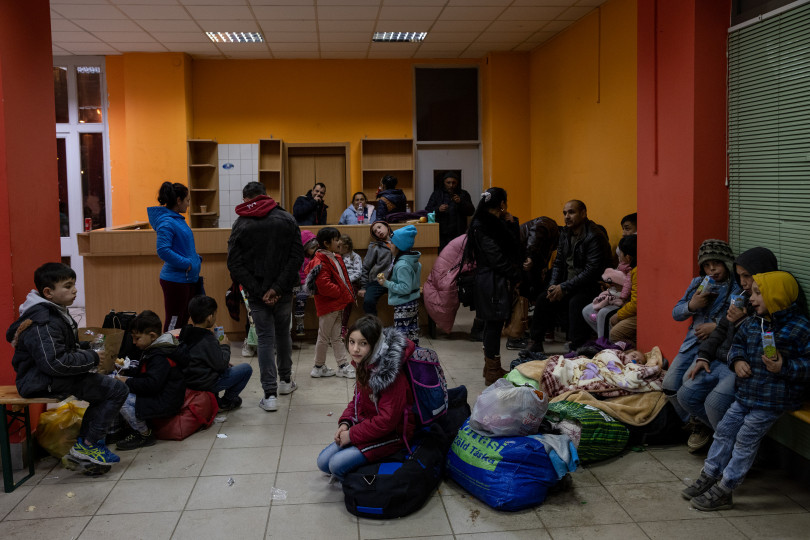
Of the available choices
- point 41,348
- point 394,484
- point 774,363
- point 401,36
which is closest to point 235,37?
point 401,36

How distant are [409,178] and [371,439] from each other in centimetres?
753

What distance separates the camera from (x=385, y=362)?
11.3ft

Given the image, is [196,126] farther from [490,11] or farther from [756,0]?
[756,0]

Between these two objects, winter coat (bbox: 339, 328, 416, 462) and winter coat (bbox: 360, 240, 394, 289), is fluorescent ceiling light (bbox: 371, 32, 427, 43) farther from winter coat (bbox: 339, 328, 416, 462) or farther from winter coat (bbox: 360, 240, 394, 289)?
winter coat (bbox: 339, 328, 416, 462)

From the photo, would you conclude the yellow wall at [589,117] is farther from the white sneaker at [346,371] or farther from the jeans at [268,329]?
the jeans at [268,329]

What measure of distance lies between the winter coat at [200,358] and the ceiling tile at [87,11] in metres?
4.62

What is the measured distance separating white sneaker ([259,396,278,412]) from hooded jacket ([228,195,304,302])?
2.31 feet

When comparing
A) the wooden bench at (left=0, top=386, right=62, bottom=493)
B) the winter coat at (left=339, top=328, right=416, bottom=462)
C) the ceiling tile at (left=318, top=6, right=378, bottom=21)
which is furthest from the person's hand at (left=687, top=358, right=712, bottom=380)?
the ceiling tile at (left=318, top=6, right=378, bottom=21)

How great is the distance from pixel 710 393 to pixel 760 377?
1.31ft

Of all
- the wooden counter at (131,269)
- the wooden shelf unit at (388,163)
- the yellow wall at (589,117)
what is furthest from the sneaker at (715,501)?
the wooden shelf unit at (388,163)

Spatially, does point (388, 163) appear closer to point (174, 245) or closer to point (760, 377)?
point (174, 245)

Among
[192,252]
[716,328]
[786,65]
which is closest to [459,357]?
[192,252]

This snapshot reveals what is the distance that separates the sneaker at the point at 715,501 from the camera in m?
3.38

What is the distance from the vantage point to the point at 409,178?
35.2 ft
